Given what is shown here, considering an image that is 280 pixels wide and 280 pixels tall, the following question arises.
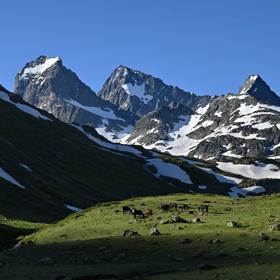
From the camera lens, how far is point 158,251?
1170 inches

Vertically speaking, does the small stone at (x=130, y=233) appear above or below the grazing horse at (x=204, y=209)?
below

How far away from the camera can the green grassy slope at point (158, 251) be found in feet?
75.6

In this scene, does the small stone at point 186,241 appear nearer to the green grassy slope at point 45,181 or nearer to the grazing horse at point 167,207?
the grazing horse at point 167,207

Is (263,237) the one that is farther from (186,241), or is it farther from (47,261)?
(47,261)

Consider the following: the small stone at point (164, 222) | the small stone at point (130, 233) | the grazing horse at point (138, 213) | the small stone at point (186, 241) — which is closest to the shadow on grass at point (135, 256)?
the small stone at point (186, 241)

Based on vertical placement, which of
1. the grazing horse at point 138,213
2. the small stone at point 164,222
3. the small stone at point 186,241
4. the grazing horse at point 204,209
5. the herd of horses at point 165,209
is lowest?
the small stone at point 186,241

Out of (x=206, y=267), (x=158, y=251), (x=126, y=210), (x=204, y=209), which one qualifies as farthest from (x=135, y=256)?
(x=126, y=210)

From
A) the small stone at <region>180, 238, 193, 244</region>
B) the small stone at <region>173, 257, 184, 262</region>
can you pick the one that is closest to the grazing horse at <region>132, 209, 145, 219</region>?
the small stone at <region>180, 238, 193, 244</region>

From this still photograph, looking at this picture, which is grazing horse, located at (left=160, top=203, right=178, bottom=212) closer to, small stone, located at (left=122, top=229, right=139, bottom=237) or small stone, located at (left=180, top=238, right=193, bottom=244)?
small stone, located at (left=122, top=229, right=139, bottom=237)

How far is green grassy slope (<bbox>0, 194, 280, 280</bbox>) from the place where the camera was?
907 inches

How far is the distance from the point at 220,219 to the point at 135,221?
6513 millimetres

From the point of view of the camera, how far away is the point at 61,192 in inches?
5438

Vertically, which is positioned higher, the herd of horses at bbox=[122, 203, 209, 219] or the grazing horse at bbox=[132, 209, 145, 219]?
the herd of horses at bbox=[122, 203, 209, 219]

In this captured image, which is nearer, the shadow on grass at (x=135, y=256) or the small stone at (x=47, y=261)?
the shadow on grass at (x=135, y=256)
